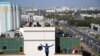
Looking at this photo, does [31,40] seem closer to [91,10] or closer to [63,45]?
[63,45]

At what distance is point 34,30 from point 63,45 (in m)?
0.50

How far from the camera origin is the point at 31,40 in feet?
11.9

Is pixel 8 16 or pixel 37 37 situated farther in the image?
pixel 8 16

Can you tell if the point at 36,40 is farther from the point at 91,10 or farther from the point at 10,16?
the point at 91,10

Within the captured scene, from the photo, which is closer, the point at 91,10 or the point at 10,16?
the point at 10,16

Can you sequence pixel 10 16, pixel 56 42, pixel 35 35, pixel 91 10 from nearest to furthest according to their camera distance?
pixel 35 35 → pixel 56 42 → pixel 10 16 → pixel 91 10

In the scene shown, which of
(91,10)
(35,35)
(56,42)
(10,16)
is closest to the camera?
(35,35)

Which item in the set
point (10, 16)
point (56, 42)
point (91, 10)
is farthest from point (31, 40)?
point (91, 10)

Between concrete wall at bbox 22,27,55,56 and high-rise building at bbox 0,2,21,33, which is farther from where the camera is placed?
high-rise building at bbox 0,2,21,33

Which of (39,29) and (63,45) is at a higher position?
(39,29)

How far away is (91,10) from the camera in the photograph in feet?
91.0

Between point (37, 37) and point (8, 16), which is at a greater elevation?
point (37, 37)

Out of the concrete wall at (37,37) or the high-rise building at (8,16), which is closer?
the concrete wall at (37,37)

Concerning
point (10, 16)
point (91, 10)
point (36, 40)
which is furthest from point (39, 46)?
point (91, 10)
